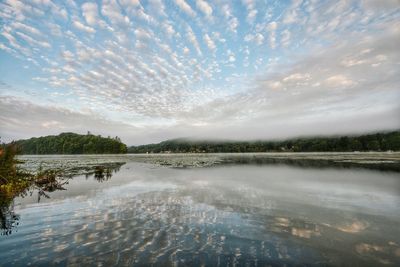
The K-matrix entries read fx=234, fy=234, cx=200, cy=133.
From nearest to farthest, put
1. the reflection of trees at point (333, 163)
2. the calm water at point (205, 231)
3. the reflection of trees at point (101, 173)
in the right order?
the calm water at point (205, 231), the reflection of trees at point (101, 173), the reflection of trees at point (333, 163)

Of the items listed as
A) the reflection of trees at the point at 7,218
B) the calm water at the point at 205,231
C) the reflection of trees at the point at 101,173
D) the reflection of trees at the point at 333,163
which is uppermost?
the reflection of trees at the point at 101,173

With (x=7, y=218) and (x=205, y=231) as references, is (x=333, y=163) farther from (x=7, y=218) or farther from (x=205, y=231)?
(x=7, y=218)

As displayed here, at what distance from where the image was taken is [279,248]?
725 centimetres

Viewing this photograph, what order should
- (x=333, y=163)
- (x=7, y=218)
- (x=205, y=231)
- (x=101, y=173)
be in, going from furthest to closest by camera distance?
(x=333, y=163), (x=101, y=173), (x=7, y=218), (x=205, y=231)

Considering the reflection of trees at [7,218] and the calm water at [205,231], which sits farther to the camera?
the reflection of trees at [7,218]

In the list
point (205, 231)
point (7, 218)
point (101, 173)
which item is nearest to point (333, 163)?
point (101, 173)

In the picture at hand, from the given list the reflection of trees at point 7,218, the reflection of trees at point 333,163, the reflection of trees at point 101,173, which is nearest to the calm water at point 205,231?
the reflection of trees at point 7,218

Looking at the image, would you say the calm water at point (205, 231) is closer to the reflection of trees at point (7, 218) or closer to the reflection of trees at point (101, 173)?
the reflection of trees at point (7, 218)

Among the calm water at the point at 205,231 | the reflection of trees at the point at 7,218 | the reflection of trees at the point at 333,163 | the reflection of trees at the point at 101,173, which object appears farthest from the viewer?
the reflection of trees at the point at 333,163

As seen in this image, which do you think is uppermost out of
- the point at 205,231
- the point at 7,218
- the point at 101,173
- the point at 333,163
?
the point at 101,173

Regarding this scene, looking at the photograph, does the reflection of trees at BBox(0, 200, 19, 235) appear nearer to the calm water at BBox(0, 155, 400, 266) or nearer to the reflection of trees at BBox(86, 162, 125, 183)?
the calm water at BBox(0, 155, 400, 266)

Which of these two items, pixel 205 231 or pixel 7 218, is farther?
pixel 7 218

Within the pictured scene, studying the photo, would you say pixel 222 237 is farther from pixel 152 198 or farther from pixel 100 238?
pixel 152 198

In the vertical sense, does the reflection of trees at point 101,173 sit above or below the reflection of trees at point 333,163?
above
